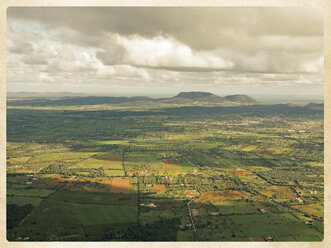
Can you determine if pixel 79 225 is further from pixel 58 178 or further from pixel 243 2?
pixel 243 2

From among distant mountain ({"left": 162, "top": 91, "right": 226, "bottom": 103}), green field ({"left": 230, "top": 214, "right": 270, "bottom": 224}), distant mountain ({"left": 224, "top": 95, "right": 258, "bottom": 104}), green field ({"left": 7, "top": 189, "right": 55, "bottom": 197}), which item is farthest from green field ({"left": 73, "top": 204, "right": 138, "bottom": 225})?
distant mountain ({"left": 224, "top": 95, "right": 258, "bottom": 104})

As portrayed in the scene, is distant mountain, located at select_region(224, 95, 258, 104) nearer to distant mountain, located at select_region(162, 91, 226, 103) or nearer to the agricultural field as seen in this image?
distant mountain, located at select_region(162, 91, 226, 103)

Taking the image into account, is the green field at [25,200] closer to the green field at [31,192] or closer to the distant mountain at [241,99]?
the green field at [31,192]

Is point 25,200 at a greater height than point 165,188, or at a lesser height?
greater

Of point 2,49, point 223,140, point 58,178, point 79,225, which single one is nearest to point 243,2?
point 2,49

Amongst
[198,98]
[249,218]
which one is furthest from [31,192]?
[198,98]

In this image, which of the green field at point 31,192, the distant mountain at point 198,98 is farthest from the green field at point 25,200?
the distant mountain at point 198,98

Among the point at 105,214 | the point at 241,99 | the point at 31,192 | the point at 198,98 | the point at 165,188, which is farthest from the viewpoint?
the point at 198,98

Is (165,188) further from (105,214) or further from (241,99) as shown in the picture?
(241,99)

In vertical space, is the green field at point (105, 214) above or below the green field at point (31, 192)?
below
